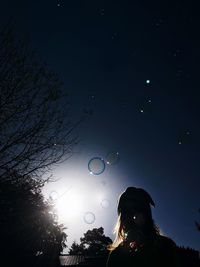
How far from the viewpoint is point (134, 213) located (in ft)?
9.18

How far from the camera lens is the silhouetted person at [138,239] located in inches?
98.7

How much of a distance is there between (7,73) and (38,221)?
807 inches

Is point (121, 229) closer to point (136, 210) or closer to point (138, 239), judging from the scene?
point (136, 210)

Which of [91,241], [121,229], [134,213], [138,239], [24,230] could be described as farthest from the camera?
[91,241]

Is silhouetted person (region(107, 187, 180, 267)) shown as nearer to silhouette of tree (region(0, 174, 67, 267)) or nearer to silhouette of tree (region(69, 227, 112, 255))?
silhouette of tree (region(0, 174, 67, 267))

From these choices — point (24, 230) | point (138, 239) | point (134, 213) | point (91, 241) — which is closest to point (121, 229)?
point (134, 213)

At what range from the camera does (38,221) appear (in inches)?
1013

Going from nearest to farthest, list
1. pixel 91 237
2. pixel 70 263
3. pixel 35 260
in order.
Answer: pixel 35 260 → pixel 70 263 → pixel 91 237

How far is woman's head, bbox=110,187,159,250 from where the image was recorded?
2699 mm

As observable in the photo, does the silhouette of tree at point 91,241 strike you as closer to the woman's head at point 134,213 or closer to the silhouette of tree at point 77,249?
the silhouette of tree at point 77,249

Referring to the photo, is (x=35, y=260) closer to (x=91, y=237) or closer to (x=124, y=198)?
(x=124, y=198)

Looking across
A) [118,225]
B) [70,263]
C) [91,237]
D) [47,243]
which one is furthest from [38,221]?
[91,237]

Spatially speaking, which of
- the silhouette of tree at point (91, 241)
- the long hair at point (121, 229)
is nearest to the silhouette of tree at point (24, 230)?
the long hair at point (121, 229)

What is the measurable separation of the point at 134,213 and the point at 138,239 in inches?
13.0
